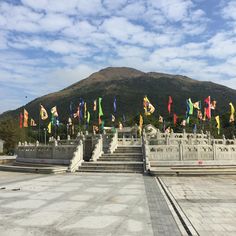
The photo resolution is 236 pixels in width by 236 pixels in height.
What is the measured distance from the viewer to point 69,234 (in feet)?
25.8

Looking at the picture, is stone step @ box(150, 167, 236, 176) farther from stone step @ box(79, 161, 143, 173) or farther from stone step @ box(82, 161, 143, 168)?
stone step @ box(82, 161, 143, 168)

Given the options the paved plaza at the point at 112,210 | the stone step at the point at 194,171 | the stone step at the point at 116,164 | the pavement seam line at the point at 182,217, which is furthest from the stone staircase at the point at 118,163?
the pavement seam line at the point at 182,217

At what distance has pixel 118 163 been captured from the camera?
81.5 ft

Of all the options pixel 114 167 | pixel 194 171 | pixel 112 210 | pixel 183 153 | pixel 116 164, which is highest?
pixel 183 153

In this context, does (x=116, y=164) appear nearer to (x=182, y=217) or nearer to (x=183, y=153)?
(x=183, y=153)

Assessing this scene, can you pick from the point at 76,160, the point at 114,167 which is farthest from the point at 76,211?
the point at 76,160

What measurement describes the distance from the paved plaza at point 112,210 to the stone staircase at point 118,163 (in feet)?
25.9

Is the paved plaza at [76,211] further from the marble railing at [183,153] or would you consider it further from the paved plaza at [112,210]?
the marble railing at [183,153]

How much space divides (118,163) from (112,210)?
14172mm

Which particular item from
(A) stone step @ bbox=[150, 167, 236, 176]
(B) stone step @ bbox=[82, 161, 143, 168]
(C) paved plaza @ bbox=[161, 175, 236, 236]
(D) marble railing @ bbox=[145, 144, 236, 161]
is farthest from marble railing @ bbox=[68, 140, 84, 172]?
(C) paved plaza @ bbox=[161, 175, 236, 236]

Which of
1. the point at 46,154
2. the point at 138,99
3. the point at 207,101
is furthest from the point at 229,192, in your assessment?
the point at 138,99

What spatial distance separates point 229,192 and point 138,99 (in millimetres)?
176132

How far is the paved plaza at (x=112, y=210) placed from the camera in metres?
8.32

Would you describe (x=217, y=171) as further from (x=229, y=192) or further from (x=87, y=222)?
(x=87, y=222)
